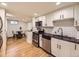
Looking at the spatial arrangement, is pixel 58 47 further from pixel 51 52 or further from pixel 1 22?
pixel 1 22

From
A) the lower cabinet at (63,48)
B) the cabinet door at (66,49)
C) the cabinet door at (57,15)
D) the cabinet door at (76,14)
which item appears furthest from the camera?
the cabinet door at (57,15)

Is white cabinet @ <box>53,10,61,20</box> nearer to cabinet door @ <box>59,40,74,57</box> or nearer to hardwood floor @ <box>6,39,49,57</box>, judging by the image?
cabinet door @ <box>59,40,74,57</box>

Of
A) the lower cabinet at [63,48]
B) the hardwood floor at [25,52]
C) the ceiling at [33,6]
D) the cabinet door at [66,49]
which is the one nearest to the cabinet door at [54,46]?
the lower cabinet at [63,48]

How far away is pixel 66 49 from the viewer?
3.21m

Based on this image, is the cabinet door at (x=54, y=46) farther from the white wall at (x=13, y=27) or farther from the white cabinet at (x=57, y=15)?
the white wall at (x=13, y=27)

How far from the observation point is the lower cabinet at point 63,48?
2.87m

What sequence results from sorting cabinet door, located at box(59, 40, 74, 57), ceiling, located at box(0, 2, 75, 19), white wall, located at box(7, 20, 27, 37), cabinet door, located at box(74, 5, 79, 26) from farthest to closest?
white wall, located at box(7, 20, 27, 37)
ceiling, located at box(0, 2, 75, 19)
cabinet door, located at box(74, 5, 79, 26)
cabinet door, located at box(59, 40, 74, 57)

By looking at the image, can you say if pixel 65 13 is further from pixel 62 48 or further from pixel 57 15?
pixel 62 48

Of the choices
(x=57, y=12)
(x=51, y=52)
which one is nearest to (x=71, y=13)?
(x=57, y=12)

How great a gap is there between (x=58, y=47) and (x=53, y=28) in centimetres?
183

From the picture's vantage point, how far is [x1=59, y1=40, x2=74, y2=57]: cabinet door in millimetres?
2986

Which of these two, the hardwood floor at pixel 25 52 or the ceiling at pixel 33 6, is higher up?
the ceiling at pixel 33 6

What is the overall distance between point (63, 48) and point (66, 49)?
0.56 feet

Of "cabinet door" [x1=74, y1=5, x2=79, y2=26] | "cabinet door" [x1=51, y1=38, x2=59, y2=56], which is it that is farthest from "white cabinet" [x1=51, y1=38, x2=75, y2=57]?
"cabinet door" [x1=74, y1=5, x2=79, y2=26]
